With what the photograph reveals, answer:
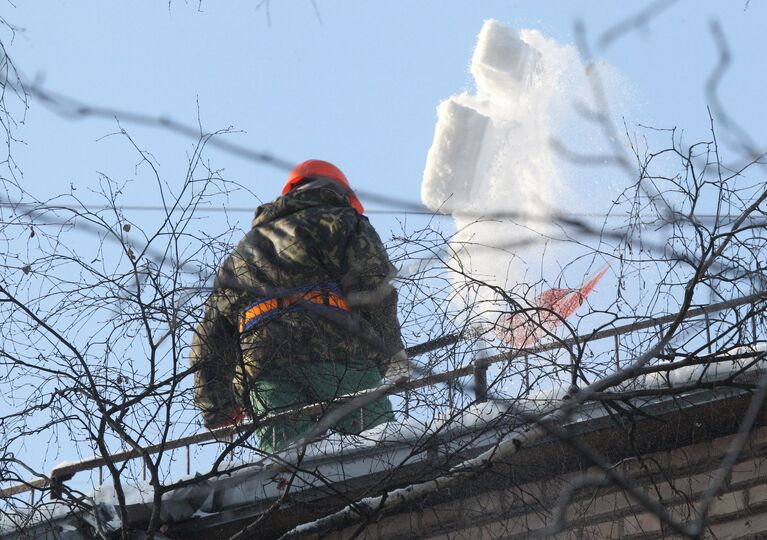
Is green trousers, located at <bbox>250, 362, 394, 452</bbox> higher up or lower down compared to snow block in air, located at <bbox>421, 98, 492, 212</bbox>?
lower down

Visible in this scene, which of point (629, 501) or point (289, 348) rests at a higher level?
point (289, 348)

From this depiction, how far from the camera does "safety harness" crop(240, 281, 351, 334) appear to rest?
5348 mm

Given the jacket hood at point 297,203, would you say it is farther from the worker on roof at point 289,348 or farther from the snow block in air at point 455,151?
the snow block in air at point 455,151

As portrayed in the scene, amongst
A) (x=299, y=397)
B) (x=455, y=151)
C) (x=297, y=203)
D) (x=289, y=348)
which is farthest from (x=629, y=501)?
(x=455, y=151)

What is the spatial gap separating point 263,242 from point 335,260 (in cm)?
39

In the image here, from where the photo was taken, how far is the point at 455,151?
13.6 metres

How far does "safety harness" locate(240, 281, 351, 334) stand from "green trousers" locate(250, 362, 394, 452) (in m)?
0.23

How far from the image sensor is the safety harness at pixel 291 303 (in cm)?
535

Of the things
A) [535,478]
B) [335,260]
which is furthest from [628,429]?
[335,260]

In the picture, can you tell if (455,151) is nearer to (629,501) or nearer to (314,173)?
(314,173)

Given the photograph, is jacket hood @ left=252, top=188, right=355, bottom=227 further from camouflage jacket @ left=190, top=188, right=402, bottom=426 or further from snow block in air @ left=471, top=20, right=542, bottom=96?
snow block in air @ left=471, top=20, right=542, bottom=96

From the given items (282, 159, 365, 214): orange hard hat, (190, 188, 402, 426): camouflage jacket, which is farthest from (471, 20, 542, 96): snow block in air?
(190, 188, 402, 426): camouflage jacket

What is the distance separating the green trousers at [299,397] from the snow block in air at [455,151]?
6700mm

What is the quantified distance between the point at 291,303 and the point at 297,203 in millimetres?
2027
